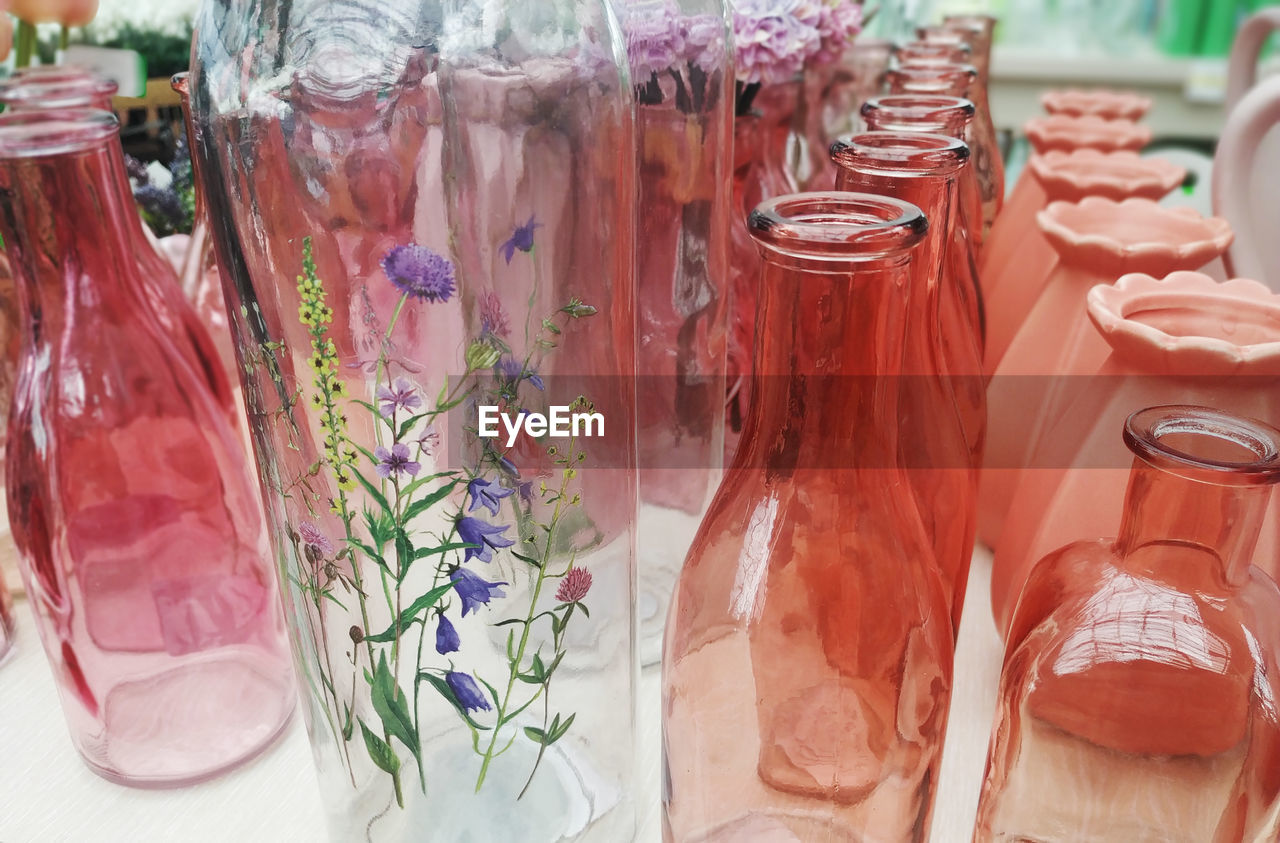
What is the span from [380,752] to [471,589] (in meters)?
0.07

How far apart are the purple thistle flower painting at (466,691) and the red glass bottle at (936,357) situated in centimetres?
17

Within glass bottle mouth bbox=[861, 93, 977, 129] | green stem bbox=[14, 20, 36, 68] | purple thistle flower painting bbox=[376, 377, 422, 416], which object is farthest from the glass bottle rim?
green stem bbox=[14, 20, 36, 68]

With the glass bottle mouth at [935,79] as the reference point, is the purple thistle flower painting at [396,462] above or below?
below

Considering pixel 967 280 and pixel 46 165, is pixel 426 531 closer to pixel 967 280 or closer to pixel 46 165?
pixel 46 165

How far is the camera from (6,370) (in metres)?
0.43

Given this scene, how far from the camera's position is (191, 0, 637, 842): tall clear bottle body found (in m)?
0.24

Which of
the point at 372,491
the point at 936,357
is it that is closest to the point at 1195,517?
the point at 936,357

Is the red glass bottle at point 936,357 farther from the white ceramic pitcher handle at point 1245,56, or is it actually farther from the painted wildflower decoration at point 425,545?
the white ceramic pitcher handle at point 1245,56

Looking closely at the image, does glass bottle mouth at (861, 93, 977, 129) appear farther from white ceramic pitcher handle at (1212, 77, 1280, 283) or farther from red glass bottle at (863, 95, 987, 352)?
white ceramic pitcher handle at (1212, 77, 1280, 283)

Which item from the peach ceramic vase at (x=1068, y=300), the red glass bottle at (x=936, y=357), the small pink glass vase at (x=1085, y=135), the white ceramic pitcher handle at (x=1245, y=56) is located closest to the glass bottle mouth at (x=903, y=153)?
Result: the red glass bottle at (x=936, y=357)

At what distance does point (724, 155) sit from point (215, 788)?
313 mm

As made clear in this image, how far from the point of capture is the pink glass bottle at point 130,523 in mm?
341

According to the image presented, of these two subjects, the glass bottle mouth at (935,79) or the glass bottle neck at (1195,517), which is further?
the glass bottle mouth at (935,79)

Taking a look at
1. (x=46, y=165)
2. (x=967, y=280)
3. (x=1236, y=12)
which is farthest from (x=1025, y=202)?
(x=1236, y=12)
